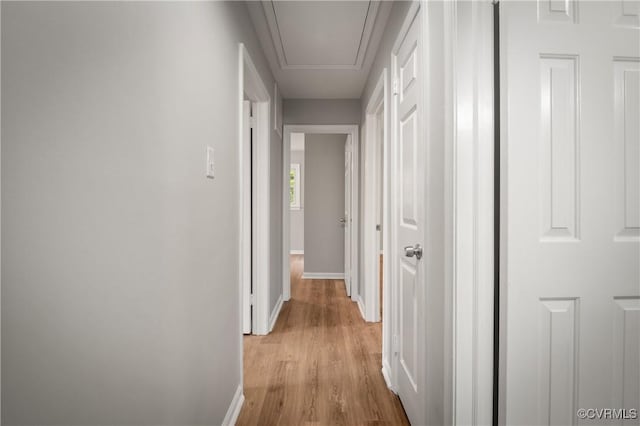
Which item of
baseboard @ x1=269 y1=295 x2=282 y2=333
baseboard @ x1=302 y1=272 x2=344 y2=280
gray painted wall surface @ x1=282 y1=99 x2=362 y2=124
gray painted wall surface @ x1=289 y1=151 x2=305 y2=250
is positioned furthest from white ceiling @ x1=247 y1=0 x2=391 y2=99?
gray painted wall surface @ x1=289 y1=151 x2=305 y2=250

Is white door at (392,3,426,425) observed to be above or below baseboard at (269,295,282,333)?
above

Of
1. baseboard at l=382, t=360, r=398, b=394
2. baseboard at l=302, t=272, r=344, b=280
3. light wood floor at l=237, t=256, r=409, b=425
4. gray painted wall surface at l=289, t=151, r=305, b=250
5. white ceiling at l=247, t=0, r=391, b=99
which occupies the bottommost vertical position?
light wood floor at l=237, t=256, r=409, b=425

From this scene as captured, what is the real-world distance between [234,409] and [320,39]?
8.16ft

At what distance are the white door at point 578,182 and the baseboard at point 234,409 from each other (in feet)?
4.33

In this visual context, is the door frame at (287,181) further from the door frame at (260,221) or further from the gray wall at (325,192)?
the gray wall at (325,192)

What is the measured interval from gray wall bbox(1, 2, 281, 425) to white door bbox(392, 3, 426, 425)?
3.03ft

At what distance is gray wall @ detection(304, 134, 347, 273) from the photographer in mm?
5379

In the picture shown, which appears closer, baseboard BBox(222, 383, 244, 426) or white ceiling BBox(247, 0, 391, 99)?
baseboard BBox(222, 383, 244, 426)

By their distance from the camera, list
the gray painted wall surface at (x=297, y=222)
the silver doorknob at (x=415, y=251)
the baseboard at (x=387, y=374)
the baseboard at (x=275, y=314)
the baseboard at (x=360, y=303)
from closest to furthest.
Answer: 1. the silver doorknob at (x=415, y=251)
2. the baseboard at (x=387, y=374)
3. the baseboard at (x=275, y=314)
4. the baseboard at (x=360, y=303)
5. the gray painted wall surface at (x=297, y=222)

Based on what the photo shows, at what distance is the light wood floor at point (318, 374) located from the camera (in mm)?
1886

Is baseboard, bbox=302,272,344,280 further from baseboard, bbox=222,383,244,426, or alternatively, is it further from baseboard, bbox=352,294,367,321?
baseboard, bbox=222,383,244,426

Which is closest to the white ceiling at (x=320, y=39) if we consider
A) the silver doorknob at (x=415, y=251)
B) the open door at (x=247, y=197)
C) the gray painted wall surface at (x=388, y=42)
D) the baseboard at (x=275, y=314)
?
the gray painted wall surface at (x=388, y=42)

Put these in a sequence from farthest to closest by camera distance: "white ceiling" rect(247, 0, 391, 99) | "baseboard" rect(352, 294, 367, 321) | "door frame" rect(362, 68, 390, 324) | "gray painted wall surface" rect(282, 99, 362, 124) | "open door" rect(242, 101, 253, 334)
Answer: "gray painted wall surface" rect(282, 99, 362, 124) → "baseboard" rect(352, 294, 367, 321) → "door frame" rect(362, 68, 390, 324) → "open door" rect(242, 101, 253, 334) → "white ceiling" rect(247, 0, 391, 99)

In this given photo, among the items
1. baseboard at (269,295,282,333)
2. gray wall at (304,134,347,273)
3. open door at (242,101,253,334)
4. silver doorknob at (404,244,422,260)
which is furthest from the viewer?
gray wall at (304,134,347,273)
